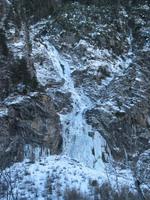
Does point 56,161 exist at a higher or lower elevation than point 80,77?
lower

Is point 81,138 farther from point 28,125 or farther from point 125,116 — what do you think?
point 28,125

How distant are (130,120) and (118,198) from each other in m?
10.2

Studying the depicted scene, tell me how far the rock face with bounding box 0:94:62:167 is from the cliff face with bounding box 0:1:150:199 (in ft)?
0.24

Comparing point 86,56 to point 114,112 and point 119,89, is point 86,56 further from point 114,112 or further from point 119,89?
point 114,112

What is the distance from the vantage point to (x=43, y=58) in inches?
1002

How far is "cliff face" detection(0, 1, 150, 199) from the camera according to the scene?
1495 centimetres

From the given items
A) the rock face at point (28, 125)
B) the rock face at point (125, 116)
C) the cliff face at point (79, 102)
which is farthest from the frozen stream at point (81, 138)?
the rock face at point (28, 125)

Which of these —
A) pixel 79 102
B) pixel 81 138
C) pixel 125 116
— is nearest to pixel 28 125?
pixel 81 138

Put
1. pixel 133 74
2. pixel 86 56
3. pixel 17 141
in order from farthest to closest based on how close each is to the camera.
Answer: pixel 86 56 < pixel 133 74 < pixel 17 141

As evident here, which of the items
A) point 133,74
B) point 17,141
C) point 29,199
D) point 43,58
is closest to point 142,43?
point 133,74

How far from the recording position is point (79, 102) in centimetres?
2241

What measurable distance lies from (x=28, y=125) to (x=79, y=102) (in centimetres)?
771

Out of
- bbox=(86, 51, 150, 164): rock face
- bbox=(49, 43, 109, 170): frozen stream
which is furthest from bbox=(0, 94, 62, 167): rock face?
bbox=(86, 51, 150, 164): rock face

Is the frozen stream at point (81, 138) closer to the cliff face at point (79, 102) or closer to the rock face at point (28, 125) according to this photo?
the cliff face at point (79, 102)
